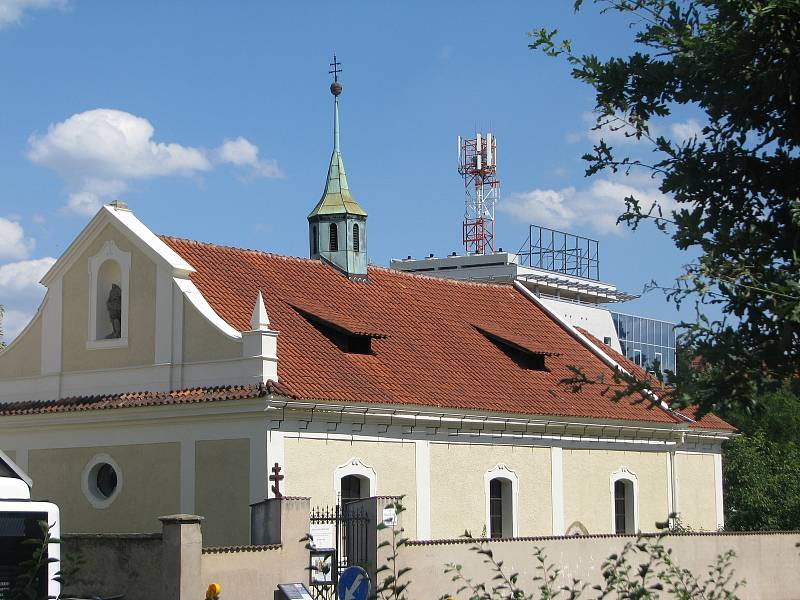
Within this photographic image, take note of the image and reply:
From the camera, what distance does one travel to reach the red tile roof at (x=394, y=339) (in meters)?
27.3

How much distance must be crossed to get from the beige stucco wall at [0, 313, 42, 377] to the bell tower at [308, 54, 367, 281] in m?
7.58

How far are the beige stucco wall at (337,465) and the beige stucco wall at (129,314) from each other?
416cm

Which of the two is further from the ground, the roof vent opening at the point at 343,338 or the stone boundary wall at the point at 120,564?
the roof vent opening at the point at 343,338

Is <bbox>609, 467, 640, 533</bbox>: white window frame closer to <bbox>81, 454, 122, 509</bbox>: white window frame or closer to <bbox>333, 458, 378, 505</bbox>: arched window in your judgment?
<bbox>333, 458, 378, 505</bbox>: arched window

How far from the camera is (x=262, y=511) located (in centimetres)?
1966

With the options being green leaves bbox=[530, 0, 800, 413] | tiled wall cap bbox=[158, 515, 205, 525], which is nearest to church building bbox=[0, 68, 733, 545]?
tiled wall cap bbox=[158, 515, 205, 525]

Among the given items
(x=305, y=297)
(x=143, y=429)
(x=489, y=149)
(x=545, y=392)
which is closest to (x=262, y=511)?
(x=143, y=429)

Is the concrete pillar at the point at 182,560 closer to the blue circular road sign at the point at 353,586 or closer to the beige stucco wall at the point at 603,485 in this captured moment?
the blue circular road sign at the point at 353,586

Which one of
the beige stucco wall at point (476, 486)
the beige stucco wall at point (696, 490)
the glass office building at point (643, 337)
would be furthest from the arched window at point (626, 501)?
the glass office building at point (643, 337)

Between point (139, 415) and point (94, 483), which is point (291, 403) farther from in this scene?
point (94, 483)

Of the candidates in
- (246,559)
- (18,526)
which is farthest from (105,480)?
(18,526)

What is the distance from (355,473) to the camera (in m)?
26.4

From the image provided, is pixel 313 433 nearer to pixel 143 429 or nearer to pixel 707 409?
pixel 143 429

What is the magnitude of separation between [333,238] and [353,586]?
1932cm
